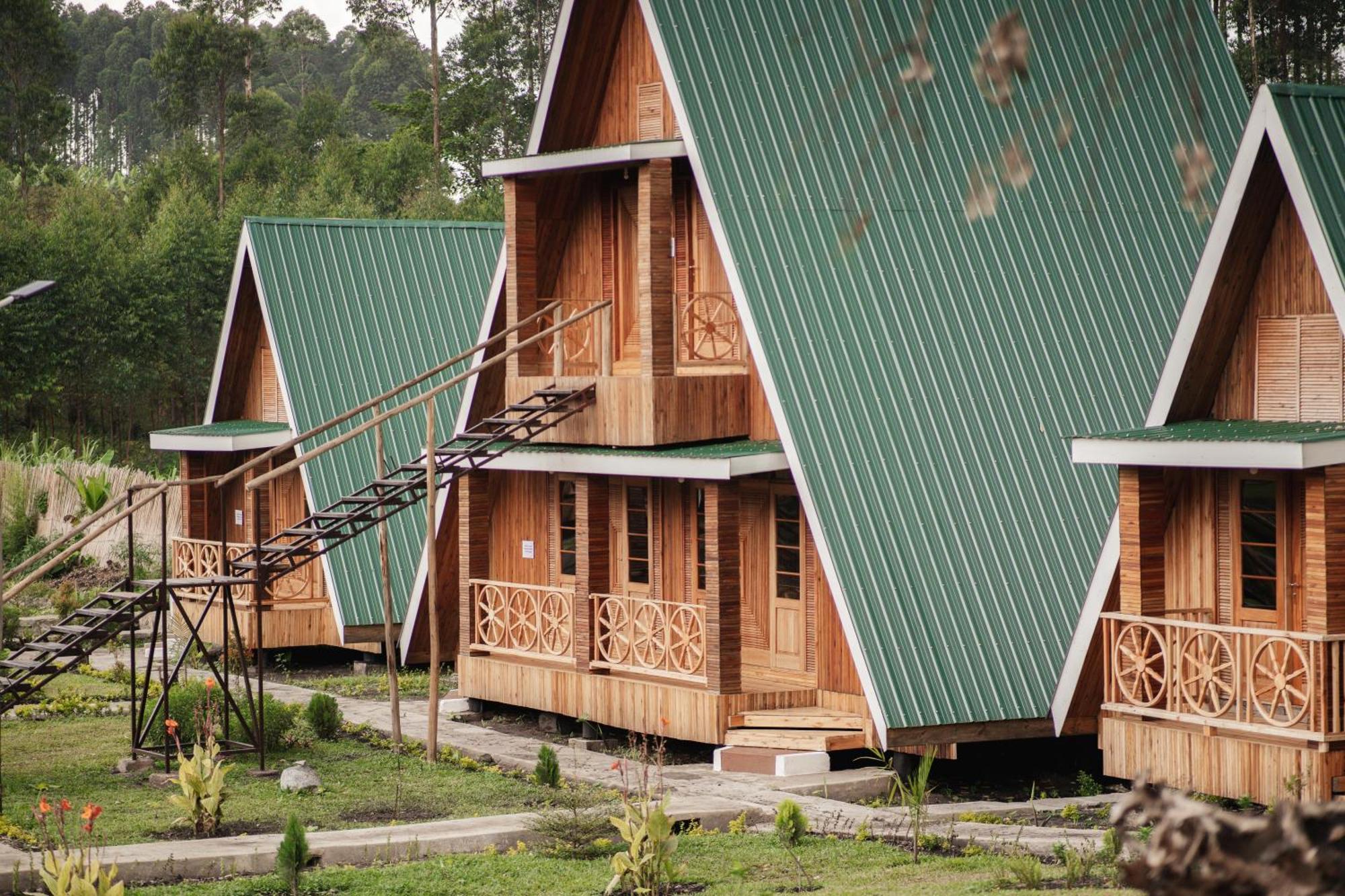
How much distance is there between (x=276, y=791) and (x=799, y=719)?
4740mm

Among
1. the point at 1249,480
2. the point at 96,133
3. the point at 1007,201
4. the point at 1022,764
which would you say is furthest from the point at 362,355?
the point at 96,133

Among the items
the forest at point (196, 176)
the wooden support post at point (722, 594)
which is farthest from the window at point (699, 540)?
the forest at point (196, 176)

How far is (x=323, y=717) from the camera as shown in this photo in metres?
18.9

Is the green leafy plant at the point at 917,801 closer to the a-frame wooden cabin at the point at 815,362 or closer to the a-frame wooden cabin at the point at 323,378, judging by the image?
the a-frame wooden cabin at the point at 815,362

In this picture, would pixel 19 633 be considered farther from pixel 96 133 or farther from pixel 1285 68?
pixel 96 133

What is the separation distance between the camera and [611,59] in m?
20.2

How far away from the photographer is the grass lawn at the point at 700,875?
11922 mm

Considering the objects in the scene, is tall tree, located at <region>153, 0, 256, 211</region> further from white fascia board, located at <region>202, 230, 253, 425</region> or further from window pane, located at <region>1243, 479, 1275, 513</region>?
window pane, located at <region>1243, 479, 1275, 513</region>

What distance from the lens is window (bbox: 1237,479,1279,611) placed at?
14695 mm

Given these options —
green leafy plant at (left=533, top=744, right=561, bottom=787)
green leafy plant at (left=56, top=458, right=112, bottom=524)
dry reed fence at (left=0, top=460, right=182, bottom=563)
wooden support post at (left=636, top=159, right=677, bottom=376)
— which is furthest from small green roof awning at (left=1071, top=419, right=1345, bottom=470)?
green leafy plant at (left=56, top=458, right=112, bottom=524)

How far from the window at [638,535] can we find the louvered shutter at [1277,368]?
7.36 m

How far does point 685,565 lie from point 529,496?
2.94 metres

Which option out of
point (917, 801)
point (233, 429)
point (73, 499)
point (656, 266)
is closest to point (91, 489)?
point (73, 499)

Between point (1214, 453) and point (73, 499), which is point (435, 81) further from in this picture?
point (1214, 453)
